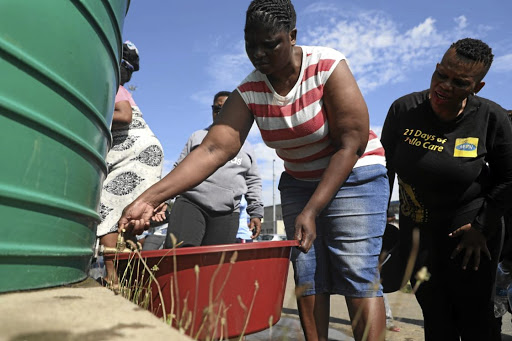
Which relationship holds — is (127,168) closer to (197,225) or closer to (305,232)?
(197,225)

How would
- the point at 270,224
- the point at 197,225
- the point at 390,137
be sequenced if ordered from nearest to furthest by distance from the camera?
the point at 390,137 < the point at 197,225 < the point at 270,224

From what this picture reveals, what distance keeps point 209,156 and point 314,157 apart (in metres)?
0.51

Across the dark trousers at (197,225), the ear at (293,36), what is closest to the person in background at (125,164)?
the dark trousers at (197,225)

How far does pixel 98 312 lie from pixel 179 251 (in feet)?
1.82

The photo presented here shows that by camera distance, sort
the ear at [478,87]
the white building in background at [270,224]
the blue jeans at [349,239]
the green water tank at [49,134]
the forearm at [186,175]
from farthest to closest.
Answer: the white building in background at [270,224] → the ear at [478,87] → the blue jeans at [349,239] → the forearm at [186,175] → the green water tank at [49,134]

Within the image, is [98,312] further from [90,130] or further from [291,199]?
[291,199]

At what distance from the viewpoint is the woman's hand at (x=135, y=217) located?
216 centimetres

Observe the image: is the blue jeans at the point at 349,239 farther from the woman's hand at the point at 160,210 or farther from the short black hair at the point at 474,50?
the short black hair at the point at 474,50

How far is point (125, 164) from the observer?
3.58 m

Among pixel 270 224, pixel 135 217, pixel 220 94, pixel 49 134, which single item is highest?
pixel 270 224

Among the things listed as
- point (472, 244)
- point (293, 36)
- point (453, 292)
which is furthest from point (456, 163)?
point (293, 36)

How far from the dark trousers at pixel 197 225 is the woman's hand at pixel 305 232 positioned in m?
2.03

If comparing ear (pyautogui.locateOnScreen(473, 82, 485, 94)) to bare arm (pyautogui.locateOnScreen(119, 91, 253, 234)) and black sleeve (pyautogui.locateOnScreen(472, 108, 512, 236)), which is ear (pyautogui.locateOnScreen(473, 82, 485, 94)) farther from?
bare arm (pyautogui.locateOnScreen(119, 91, 253, 234))

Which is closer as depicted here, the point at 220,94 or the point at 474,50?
the point at 474,50
